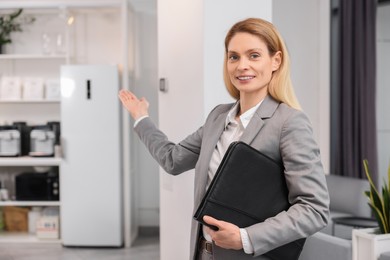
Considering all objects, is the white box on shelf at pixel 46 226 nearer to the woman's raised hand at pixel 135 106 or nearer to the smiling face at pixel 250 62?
the woman's raised hand at pixel 135 106

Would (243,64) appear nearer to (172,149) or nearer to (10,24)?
(172,149)

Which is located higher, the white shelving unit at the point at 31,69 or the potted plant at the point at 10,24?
the potted plant at the point at 10,24

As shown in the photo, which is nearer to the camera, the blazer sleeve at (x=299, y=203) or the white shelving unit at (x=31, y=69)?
the blazer sleeve at (x=299, y=203)

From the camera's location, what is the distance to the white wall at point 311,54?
6.22 metres

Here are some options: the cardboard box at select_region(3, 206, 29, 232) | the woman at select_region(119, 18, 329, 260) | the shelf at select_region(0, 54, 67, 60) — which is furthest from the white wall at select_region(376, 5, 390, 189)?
the woman at select_region(119, 18, 329, 260)

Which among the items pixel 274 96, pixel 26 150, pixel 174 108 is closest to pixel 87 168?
pixel 26 150

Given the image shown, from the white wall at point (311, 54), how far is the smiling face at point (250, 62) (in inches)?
189

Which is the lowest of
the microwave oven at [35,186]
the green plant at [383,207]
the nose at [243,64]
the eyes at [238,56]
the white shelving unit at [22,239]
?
the white shelving unit at [22,239]

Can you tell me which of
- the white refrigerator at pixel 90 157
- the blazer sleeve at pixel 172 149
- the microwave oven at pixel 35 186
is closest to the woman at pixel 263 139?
the blazer sleeve at pixel 172 149

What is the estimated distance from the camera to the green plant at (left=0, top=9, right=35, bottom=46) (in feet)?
19.7

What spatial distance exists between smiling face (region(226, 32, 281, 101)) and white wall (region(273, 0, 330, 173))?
481 centimetres

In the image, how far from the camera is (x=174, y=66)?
10.4ft

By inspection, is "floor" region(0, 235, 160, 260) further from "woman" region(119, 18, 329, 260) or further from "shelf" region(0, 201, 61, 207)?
"woman" region(119, 18, 329, 260)

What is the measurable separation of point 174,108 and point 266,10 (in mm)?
779
